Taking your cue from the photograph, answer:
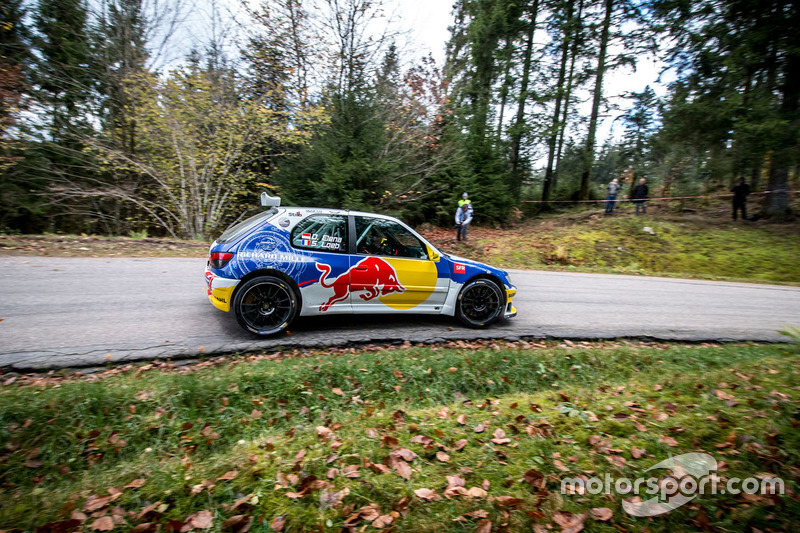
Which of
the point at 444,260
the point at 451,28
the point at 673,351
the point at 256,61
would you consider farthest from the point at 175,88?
the point at 451,28

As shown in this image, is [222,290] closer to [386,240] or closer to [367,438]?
[386,240]

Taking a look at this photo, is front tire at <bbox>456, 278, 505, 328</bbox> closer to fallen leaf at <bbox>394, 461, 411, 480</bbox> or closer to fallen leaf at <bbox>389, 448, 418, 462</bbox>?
fallen leaf at <bbox>389, 448, 418, 462</bbox>

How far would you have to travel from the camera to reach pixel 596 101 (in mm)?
20656

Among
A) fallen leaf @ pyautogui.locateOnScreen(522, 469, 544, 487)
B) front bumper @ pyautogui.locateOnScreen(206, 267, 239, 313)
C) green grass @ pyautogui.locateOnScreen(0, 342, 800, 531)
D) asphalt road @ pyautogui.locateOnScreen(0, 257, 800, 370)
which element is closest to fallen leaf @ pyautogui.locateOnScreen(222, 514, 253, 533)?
green grass @ pyautogui.locateOnScreen(0, 342, 800, 531)

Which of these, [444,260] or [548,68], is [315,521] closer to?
[444,260]

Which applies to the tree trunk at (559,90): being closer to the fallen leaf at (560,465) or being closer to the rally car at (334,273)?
the rally car at (334,273)

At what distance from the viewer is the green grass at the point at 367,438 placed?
7.43 ft

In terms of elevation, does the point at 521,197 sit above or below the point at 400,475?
above

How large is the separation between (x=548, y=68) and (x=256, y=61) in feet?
54.9

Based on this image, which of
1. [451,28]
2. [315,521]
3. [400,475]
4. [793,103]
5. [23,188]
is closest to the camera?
[315,521]

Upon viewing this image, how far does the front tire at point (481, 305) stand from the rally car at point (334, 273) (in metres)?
0.02

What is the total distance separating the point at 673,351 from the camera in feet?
17.9

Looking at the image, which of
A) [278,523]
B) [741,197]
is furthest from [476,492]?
[741,197]

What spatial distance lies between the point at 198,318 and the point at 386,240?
298cm
